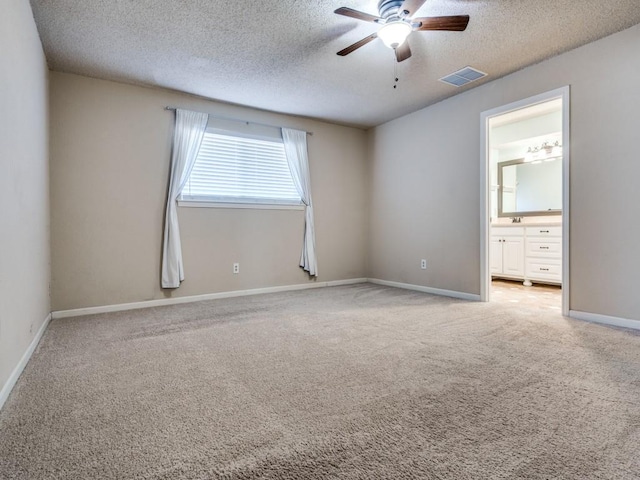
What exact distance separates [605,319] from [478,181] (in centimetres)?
178

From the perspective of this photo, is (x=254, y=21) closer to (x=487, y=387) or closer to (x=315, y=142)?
(x=315, y=142)

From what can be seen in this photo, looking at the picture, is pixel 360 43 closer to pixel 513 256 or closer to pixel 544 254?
pixel 544 254

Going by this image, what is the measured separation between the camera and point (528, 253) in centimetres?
501

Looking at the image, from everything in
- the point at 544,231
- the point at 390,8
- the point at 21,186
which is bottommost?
the point at 544,231

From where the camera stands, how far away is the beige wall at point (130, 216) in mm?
3365

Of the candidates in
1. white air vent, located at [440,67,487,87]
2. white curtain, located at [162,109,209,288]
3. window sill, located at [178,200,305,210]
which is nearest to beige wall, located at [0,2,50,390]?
white curtain, located at [162,109,209,288]

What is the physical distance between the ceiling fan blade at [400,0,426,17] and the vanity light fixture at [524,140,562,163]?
13.5 feet

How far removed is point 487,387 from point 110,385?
1.96 meters

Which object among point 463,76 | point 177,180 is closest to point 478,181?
point 463,76

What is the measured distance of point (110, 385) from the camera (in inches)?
70.3

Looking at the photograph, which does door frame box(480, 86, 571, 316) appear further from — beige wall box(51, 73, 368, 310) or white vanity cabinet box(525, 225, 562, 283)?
beige wall box(51, 73, 368, 310)

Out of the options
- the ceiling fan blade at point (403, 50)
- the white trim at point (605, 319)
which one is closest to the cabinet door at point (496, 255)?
the white trim at point (605, 319)

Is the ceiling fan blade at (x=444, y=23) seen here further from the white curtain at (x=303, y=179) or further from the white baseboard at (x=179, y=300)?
the white baseboard at (x=179, y=300)

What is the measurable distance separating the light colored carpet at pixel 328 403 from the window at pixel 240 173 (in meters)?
1.92
